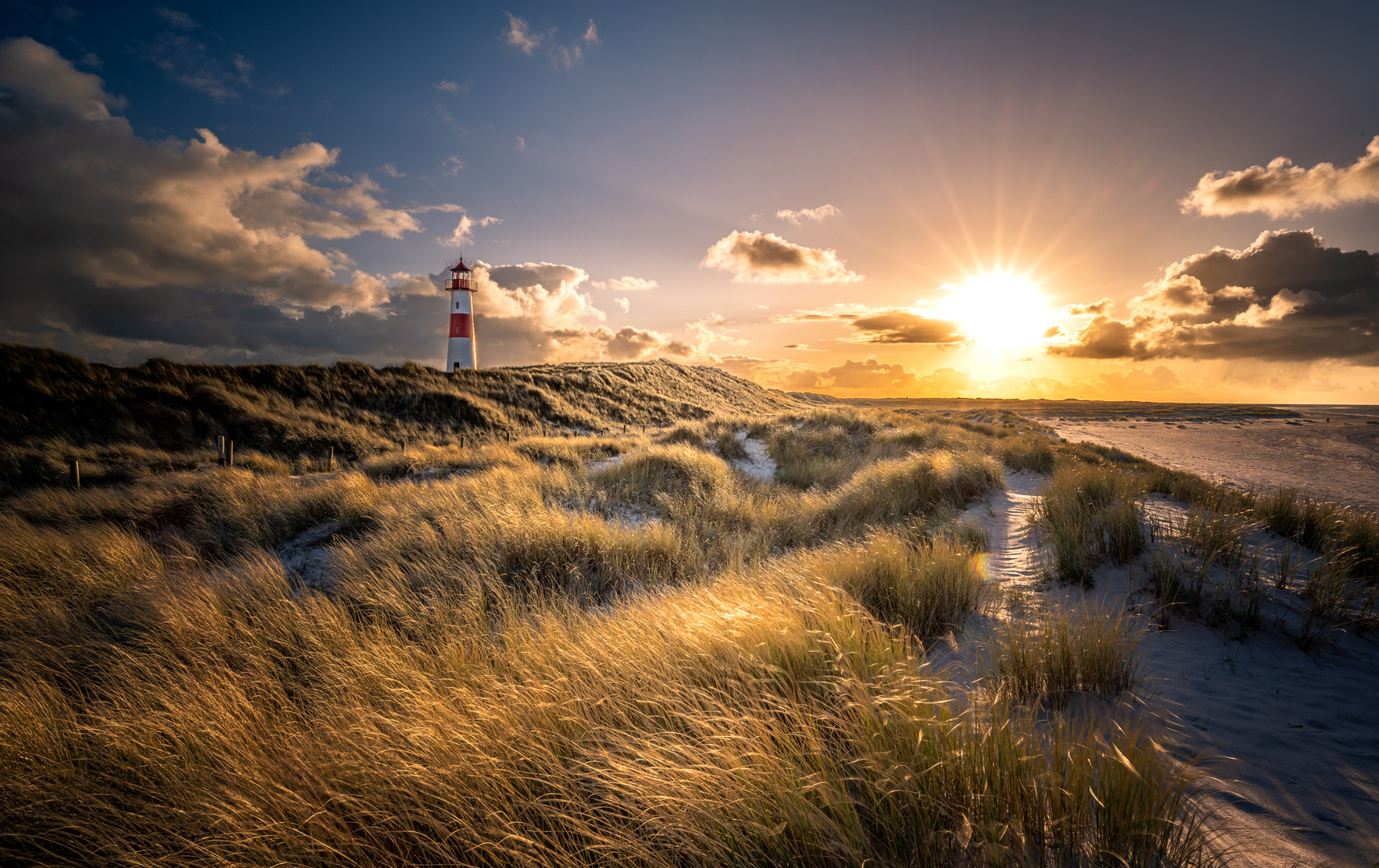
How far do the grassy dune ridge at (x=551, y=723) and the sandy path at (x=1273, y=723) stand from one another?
0.21 metres

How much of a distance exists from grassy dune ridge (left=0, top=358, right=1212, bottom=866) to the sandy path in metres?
0.21

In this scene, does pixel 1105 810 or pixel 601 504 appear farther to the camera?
pixel 601 504

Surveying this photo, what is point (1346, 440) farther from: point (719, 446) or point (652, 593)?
point (652, 593)

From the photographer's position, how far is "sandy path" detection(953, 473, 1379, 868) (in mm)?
1654

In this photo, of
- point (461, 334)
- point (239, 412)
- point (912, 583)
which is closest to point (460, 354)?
point (461, 334)

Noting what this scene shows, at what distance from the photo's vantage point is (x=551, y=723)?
6.53 ft

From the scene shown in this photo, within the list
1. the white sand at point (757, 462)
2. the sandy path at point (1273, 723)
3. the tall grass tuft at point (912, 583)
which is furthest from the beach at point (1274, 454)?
the tall grass tuft at point (912, 583)

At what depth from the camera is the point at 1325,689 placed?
2.58 m

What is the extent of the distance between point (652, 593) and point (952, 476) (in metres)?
6.28

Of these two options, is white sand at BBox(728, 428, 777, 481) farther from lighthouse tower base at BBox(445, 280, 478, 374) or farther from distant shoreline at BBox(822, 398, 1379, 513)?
lighthouse tower base at BBox(445, 280, 478, 374)

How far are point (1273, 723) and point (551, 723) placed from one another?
3469 mm

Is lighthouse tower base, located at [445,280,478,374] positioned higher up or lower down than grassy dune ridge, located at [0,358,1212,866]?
higher up

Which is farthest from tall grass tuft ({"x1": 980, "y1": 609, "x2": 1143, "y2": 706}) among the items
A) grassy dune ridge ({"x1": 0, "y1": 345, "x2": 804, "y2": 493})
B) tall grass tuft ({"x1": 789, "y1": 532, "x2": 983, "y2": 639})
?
grassy dune ridge ({"x1": 0, "y1": 345, "x2": 804, "y2": 493})

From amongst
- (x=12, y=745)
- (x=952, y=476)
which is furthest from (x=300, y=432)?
(x=952, y=476)
